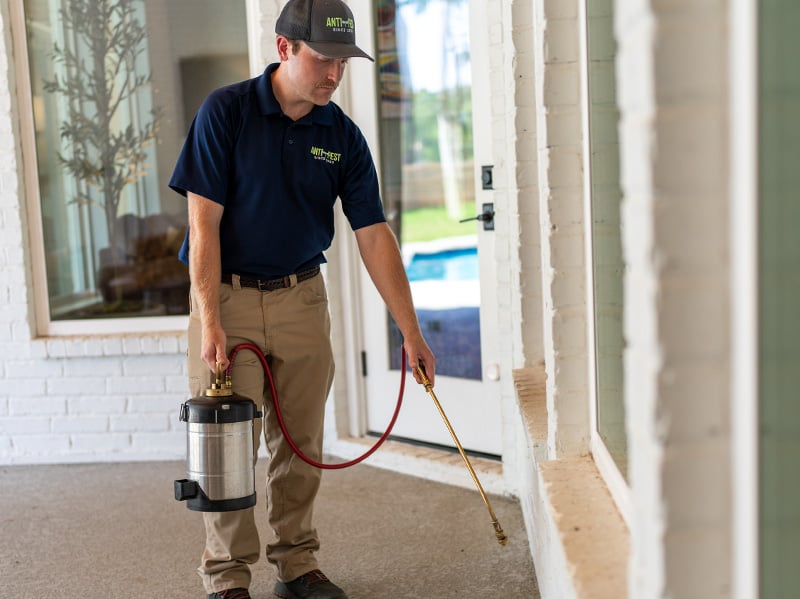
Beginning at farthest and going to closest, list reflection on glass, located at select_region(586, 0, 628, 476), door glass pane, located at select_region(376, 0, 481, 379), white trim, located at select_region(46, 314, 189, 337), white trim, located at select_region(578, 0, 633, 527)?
white trim, located at select_region(46, 314, 189, 337)
door glass pane, located at select_region(376, 0, 481, 379)
white trim, located at select_region(578, 0, 633, 527)
reflection on glass, located at select_region(586, 0, 628, 476)

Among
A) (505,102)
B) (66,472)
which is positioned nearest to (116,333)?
(66,472)

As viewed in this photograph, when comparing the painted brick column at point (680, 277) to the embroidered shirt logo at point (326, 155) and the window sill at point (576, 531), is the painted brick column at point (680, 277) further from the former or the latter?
the embroidered shirt logo at point (326, 155)

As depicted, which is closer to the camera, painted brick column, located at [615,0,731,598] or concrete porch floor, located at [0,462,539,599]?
painted brick column, located at [615,0,731,598]

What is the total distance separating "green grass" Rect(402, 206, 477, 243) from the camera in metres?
4.12

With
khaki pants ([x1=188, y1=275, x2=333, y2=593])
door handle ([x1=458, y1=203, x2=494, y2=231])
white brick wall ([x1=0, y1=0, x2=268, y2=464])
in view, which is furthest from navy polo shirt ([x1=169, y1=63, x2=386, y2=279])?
white brick wall ([x1=0, y1=0, x2=268, y2=464])

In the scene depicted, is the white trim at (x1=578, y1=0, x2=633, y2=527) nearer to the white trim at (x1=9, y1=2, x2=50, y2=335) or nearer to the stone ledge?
the stone ledge

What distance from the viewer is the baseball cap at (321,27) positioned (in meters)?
2.65

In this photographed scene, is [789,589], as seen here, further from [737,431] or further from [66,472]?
[66,472]

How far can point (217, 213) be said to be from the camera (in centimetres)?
271

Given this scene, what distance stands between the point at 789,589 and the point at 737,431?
20 cm

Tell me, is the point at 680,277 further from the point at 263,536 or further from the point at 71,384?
the point at 71,384

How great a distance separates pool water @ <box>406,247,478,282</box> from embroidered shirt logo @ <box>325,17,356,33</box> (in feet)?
5.09

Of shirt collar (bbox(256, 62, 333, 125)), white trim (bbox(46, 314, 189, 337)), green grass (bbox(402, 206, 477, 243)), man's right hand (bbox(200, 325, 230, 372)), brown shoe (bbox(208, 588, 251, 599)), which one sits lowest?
brown shoe (bbox(208, 588, 251, 599))

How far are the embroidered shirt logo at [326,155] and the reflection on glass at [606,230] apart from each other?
86cm
